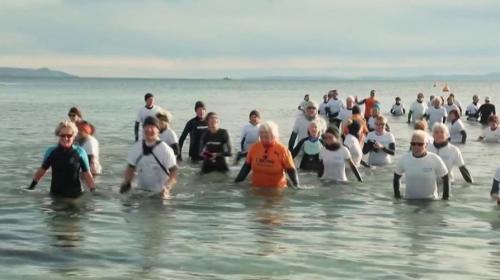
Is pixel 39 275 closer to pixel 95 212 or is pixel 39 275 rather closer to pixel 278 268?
pixel 278 268

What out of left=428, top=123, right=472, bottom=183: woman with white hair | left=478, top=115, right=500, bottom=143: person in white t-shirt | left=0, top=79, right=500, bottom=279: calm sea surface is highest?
left=428, top=123, right=472, bottom=183: woman with white hair

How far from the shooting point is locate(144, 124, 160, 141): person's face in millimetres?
12469

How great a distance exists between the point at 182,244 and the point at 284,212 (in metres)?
2.98

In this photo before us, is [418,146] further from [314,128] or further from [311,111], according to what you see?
[311,111]

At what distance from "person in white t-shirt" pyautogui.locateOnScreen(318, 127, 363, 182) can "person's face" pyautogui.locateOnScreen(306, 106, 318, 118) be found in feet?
8.79

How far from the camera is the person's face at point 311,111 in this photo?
18281mm

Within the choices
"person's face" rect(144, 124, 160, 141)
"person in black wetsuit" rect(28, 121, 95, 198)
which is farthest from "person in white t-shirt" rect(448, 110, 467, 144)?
"person in black wetsuit" rect(28, 121, 95, 198)

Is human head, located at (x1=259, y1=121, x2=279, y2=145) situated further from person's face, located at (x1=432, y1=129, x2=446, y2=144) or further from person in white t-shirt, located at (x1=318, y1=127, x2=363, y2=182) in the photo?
person's face, located at (x1=432, y1=129, x2=446, y2=144)

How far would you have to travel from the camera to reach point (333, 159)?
15562 millimetres

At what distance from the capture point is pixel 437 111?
30.9 m

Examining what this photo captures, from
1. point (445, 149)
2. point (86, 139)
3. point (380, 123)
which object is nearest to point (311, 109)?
point (380, 123)

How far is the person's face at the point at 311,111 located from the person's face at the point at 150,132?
6.50m

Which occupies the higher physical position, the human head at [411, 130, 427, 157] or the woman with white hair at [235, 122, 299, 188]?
the human head at [411, 130, 427, 157]

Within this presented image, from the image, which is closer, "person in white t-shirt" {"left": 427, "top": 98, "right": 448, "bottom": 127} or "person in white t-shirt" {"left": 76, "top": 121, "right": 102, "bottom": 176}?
"person in white t-shirt" {"left": 76, "top": 121, "right": 102, "bottom": 176}
